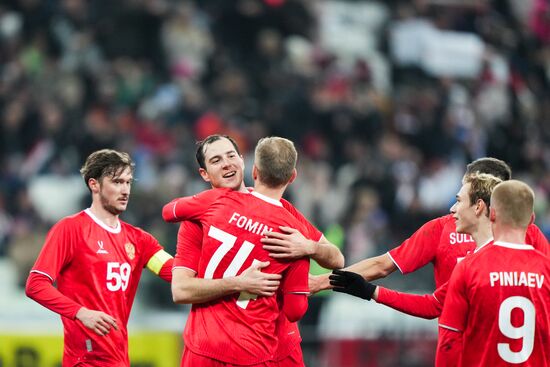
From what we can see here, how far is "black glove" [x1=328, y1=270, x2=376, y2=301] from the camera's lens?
566 centimetres

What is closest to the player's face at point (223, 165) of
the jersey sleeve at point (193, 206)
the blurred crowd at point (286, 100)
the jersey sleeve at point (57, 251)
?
the jersey sleeve at point (193, 206)

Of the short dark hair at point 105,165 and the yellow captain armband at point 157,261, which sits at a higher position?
the short dark hair at point 105,165

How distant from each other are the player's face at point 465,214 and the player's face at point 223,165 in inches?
50.6

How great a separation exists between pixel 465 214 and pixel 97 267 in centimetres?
230

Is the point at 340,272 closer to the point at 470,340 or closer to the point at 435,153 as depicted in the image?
the point at 470,340

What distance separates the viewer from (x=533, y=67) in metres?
16.7

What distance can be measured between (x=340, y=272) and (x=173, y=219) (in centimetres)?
102

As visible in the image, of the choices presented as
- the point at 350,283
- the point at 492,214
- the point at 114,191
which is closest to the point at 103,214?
the point at 114,191

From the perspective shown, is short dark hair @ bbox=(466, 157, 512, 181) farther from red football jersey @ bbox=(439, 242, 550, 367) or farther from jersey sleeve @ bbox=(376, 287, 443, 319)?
red football jersey @ bbox=(439, 242, 550, 367)

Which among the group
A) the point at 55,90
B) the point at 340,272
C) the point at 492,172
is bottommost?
the point at 340,272

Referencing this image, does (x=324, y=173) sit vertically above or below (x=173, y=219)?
above

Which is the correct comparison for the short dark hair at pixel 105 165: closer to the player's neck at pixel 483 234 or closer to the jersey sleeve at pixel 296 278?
the jersey sleeve at pixel 296 278

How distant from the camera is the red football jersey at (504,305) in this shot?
193 inches

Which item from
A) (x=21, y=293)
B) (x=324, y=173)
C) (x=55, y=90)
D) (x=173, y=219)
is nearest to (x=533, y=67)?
(x=324, y=173)
